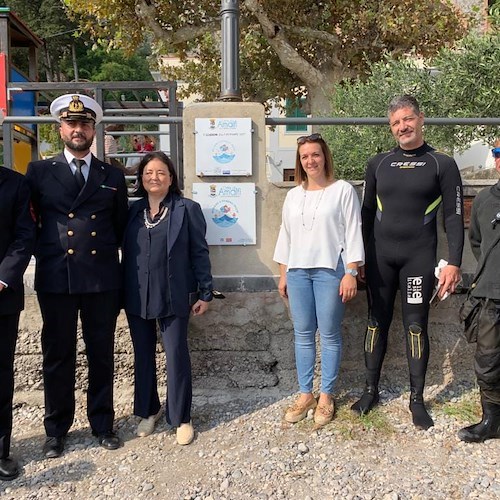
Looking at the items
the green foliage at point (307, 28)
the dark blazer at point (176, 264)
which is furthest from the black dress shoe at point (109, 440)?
the green foliage at point (307, 28)

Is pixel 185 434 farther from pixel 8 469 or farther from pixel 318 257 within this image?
pixel 318 257

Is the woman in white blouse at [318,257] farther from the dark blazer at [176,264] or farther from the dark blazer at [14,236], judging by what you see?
the dark blazer at [14,236]

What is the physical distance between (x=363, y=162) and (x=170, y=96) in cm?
271

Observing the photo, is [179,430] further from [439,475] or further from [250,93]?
[250,93]

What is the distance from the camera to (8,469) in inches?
124

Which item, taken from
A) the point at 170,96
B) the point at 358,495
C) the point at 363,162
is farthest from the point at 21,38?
the point at 358,495

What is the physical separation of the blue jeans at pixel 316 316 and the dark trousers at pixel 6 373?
1.76m

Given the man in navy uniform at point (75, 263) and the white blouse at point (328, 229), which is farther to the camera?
the white blouse at point (328, 229)

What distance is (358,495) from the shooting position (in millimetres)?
2953

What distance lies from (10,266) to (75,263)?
1.19 ft

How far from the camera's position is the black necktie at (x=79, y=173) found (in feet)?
10.9

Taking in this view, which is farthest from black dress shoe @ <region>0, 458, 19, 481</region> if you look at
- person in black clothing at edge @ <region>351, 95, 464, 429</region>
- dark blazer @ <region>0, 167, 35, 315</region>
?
person in black clothing at edge @ <region>351, 95, 464, 429</region>

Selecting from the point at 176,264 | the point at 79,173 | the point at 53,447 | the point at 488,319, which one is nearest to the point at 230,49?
the point at 79,173

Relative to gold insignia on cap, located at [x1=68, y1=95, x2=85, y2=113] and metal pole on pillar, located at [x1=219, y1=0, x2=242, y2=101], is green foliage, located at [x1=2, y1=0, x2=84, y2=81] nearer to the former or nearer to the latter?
metal pole on pillar, located at [x1=219, y1=0, x2=242, y2=101]
